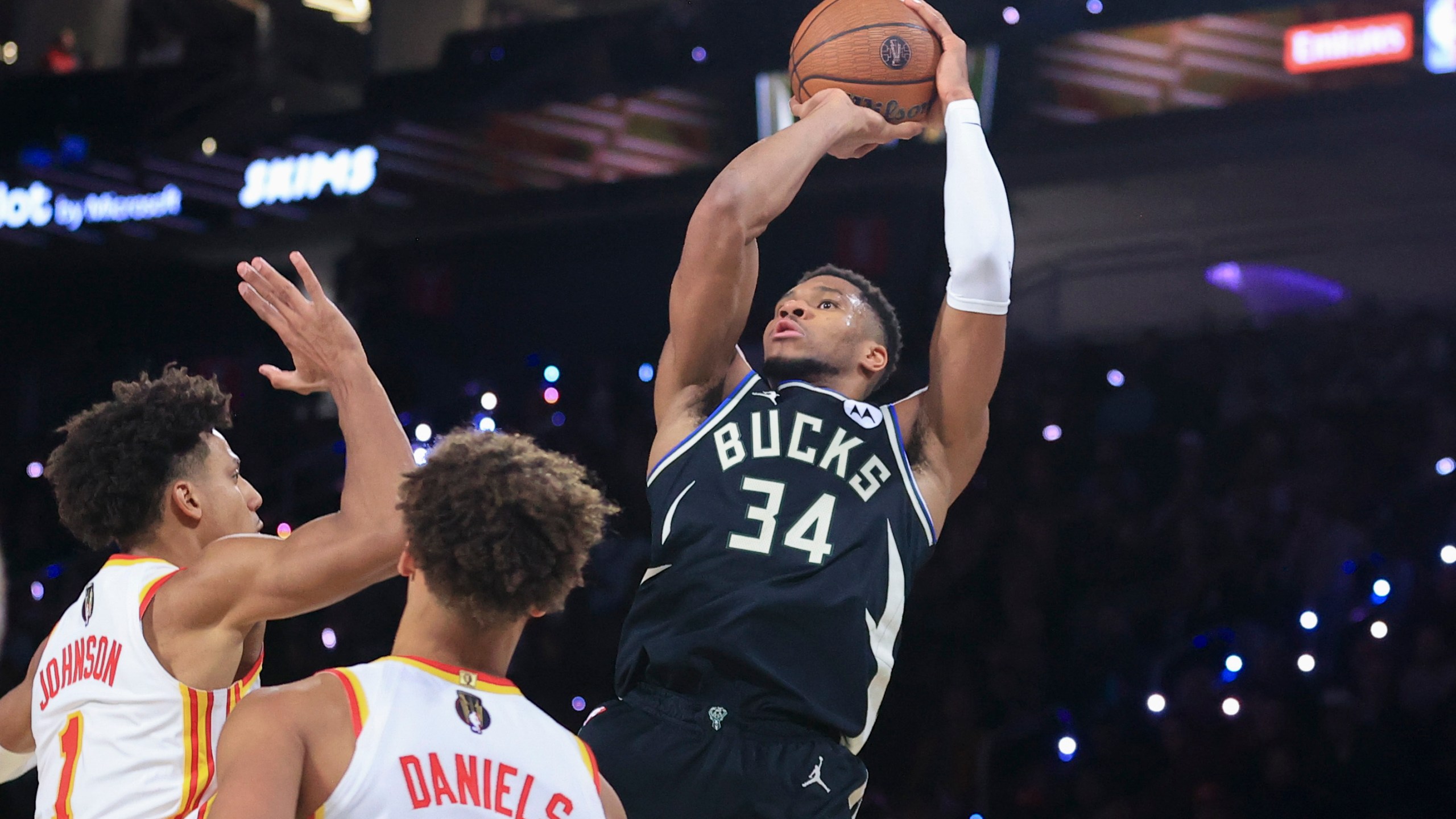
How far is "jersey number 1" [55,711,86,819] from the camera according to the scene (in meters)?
2.51

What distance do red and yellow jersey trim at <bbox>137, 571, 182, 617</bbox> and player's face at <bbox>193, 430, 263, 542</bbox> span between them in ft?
0.67

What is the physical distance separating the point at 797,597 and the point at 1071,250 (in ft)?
24.4

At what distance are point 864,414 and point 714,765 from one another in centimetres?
82

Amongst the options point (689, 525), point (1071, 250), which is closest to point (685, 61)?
point (1071, 250)

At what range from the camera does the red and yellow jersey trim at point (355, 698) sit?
1.82m

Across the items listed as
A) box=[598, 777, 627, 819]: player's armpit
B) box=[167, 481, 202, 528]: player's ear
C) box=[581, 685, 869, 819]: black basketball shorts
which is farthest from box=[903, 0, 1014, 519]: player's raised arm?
box=[167, 481, 202, 528]: player's ear

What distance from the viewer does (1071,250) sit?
9.73 m

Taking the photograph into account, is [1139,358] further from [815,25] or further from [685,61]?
[815,25]

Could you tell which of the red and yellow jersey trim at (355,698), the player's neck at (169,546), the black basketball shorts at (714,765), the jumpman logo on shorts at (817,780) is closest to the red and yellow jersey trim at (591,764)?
the red and yellow jersey trim at (355,698)

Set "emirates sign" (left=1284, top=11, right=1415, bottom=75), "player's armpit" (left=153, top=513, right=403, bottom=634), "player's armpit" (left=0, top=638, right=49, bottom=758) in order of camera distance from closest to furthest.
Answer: "player's armpit" (left=153, top=513, right=403, bottom=634)
"player's armpit" (left=0, top=638, right=49, bottom=758)
"emirates sign" (left=1284, top=11, right=1415, bottom=75)

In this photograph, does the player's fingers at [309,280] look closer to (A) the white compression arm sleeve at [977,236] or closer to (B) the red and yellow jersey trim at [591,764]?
(B) the red and yellow jersey trim at [591,764]

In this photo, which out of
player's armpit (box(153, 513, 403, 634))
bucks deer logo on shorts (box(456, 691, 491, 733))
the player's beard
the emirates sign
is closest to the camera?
bucks deer logo on shorts (box(456, 691, 491, 733))

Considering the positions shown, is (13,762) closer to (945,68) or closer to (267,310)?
(267,310)

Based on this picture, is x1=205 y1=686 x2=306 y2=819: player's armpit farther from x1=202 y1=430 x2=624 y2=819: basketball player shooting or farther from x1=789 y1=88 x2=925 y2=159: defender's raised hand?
x1=789 y1=88 x2=925 y2=159: defender's raised hand
